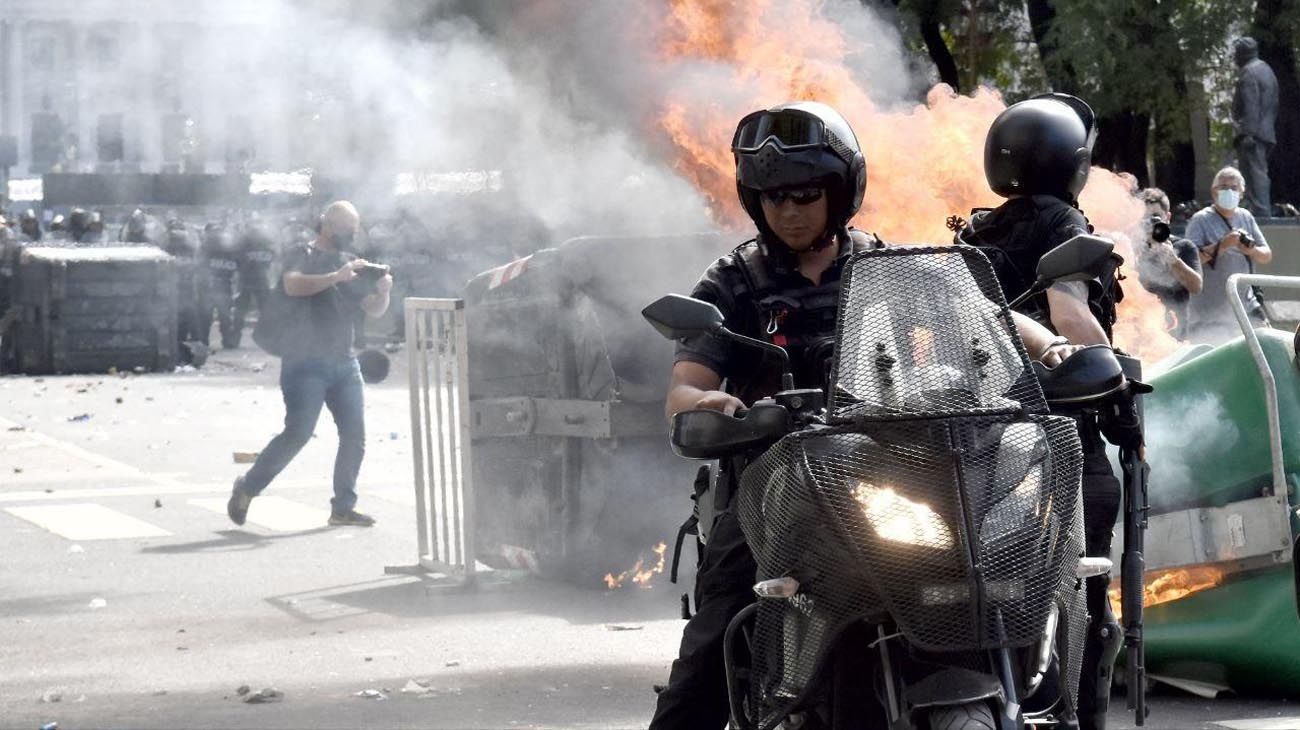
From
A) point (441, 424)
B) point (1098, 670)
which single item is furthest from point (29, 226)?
point (1098, 670)

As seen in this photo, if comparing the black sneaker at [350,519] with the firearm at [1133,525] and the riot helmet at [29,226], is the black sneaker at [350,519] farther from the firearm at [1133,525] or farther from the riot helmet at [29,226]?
the riot helmet at [29,226]

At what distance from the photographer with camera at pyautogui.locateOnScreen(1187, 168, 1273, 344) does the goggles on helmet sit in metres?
11.2

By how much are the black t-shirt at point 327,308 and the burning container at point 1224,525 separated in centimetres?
609

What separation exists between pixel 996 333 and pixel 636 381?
18.2 ft

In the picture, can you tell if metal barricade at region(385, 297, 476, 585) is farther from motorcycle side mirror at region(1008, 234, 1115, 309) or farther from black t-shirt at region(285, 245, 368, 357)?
motorcycle side mirror at region(1008, 234, 1115, 309)

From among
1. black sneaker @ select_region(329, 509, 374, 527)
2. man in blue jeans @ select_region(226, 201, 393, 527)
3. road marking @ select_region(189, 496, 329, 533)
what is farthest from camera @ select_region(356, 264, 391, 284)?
road marking @ select_region(189, 496, 329, 533)

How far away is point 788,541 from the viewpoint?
4105mm

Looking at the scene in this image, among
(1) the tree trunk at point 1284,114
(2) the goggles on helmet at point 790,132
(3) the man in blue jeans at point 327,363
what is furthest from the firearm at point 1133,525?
(1) the tree trunk at point 1284,114

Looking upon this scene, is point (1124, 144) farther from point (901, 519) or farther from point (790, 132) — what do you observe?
point (901, 519)

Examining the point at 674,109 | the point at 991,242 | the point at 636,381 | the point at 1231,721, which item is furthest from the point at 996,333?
the point at 674,109

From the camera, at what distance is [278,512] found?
43.8 feet

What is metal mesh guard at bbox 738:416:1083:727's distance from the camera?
3869mm

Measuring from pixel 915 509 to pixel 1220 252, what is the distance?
40.8 feet

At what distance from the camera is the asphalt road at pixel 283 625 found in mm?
7426
